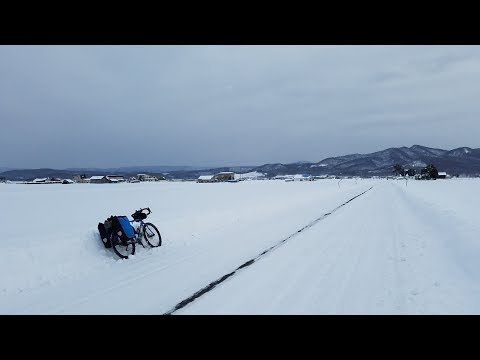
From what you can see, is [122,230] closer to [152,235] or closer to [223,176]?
[152,235]

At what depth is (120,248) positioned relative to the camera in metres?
8.73

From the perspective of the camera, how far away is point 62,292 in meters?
5.93

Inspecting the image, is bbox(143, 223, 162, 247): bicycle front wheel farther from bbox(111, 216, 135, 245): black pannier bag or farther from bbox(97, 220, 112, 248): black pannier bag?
bbox(97, 220, 112, 248): black pannier bag

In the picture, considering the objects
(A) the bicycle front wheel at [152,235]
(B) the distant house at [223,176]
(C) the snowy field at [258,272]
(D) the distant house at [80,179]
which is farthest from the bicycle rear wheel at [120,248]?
(B) the distant house at [223,176]

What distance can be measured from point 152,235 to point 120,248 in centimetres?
117

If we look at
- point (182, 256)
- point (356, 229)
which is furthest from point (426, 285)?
point (356, 229)

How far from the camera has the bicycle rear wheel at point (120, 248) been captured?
8.30m

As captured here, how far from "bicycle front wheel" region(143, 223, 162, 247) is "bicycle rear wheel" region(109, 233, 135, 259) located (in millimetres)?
638

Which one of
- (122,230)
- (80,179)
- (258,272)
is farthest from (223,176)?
(258,272)

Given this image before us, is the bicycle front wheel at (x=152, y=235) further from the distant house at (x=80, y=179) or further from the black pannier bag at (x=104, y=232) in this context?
the distant house at (x=80, y=179)

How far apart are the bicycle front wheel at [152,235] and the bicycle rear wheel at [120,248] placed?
25.1 inches

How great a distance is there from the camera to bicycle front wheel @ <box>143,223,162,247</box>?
9.49 metres
